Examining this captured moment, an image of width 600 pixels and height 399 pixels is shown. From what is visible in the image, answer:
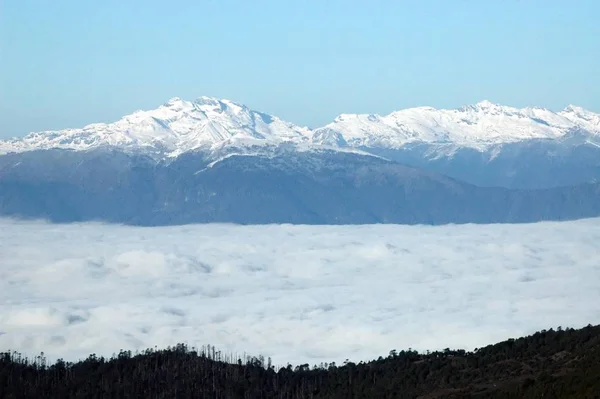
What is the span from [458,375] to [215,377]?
41304 mm

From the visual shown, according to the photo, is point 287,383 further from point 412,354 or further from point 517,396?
point 517,396

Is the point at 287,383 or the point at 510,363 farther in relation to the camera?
the point at 287,383

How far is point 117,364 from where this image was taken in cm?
16188

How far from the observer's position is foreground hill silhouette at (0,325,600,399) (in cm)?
10575

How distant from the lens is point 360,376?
134000 mm

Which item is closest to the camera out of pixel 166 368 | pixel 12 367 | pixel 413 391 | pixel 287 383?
pixel 413 391

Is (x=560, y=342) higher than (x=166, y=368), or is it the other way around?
(x=166, y=368)

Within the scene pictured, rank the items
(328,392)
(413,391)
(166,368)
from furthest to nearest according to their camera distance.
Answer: (166,368), (328,392), (413,391)

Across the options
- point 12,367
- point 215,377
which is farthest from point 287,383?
point 12,367

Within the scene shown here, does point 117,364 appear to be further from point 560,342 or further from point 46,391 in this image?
point 560,342

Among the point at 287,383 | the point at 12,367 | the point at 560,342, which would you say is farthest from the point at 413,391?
the point at 12,367

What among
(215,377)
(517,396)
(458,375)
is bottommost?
(517,396)

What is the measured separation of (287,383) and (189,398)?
11767 mm

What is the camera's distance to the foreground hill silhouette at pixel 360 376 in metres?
106
